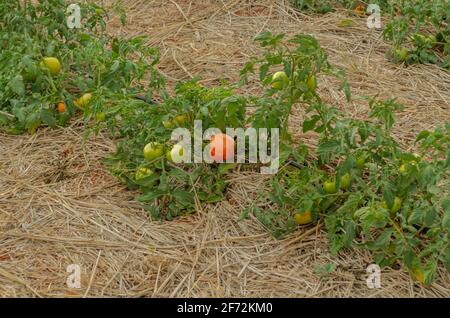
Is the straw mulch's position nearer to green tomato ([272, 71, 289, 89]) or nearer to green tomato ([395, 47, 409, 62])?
green tomato ([395, 47, 409, 62])

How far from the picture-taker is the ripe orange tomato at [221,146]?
2.85 m

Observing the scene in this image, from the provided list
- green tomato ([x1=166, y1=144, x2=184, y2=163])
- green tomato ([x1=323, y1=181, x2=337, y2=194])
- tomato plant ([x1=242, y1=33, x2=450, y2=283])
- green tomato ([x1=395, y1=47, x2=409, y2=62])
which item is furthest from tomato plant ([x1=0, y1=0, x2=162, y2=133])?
green tomato ([x1=395, y1=47, x2=409, y2=62])

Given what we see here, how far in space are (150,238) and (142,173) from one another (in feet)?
0.93

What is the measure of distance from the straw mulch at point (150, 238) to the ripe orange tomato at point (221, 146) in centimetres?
14

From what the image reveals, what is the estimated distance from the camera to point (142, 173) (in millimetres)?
2857

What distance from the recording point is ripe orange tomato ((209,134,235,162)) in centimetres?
285

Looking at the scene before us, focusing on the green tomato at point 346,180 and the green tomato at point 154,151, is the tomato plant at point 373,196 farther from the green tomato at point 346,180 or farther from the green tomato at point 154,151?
the green tomato at point 154,151

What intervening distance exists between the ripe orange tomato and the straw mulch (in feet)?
0.46

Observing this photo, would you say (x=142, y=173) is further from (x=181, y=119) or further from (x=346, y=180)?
(x=346, y=180)

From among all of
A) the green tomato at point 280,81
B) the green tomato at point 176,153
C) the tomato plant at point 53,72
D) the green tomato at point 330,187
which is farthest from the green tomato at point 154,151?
the green tomato at point 330,187

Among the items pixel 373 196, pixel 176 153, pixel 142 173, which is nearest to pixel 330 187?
pixel 373 196

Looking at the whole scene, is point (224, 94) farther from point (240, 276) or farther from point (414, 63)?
point (414, 63)

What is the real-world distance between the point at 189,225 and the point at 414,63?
6.12ft

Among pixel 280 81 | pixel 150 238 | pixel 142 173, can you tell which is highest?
Result: pixel 280 81
